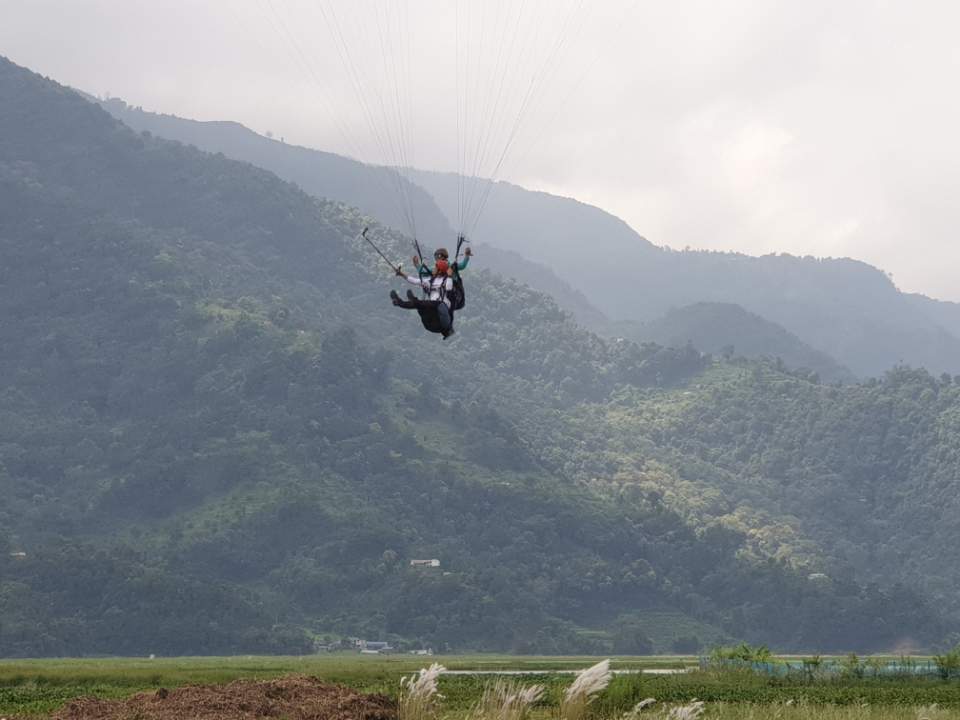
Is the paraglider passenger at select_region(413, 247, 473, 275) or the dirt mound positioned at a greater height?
the paraglider passenger at select_region(413, 247, 473, 275)

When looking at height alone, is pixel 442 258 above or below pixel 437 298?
above

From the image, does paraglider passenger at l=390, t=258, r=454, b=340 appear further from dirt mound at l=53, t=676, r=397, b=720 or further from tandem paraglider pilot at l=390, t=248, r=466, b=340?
dirt mound at l=53, t=676, r=397, b=720

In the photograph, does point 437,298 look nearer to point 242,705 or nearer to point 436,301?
point 436,301

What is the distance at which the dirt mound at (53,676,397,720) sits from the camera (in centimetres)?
2764

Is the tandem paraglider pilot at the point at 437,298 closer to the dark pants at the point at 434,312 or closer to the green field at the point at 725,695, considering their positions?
the dark pants at the point at 434,312

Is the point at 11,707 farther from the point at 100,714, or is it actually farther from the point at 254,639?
the point at 254,639

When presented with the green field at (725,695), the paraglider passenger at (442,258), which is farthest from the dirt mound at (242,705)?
the paraglider passenger at (442,258)

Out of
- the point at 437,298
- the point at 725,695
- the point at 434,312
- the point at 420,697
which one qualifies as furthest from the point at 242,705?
the point at 725,695

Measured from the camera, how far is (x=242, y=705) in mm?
28906

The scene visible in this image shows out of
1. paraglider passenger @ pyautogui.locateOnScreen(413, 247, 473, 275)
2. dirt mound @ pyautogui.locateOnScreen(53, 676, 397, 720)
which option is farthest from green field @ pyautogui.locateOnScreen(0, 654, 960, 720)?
paraglider passenger @ pyautogui.locateOnScreen(413, 247, 473, 275)

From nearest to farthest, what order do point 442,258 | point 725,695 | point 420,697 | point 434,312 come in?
point 420,697, point 434,312, point 442,258, point 725,695

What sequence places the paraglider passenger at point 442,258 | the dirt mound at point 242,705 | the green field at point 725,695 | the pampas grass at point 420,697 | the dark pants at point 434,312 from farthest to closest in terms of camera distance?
the dark pants at point 434,312 < the paraglider passenger at point 442,258 < the green field at point 725,695 < the dirt mound at point 242,705 < the pampas grass at point 420,697

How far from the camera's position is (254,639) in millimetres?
179125

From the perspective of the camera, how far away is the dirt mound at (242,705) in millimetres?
27641
